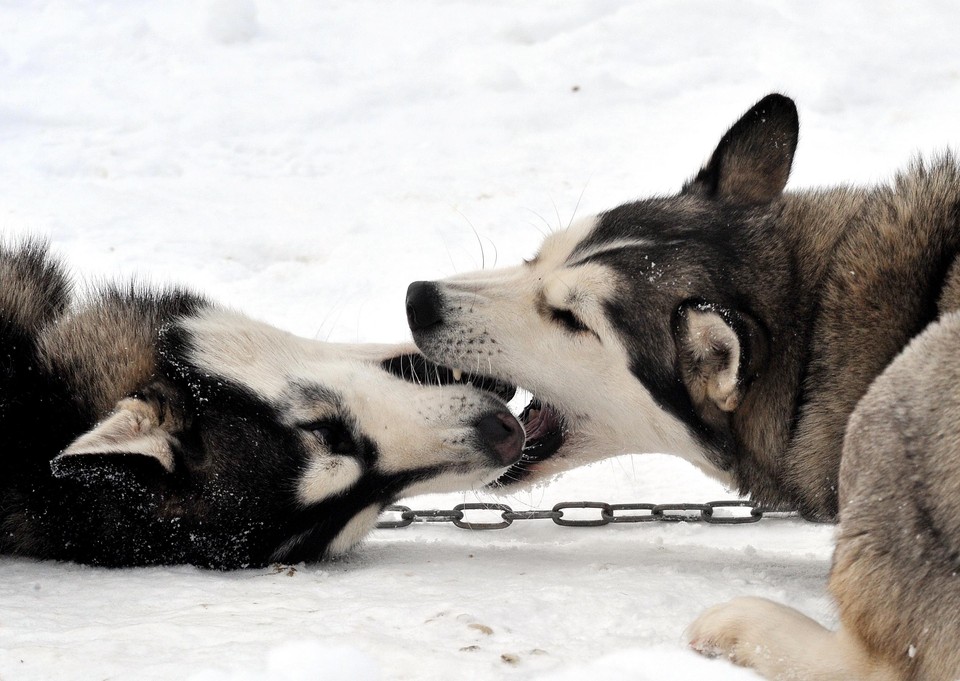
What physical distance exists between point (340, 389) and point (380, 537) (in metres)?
1.03

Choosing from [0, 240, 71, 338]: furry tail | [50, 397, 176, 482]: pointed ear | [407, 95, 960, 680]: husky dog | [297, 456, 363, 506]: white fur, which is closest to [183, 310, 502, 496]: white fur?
[297, 456, 363, 506]: white fur

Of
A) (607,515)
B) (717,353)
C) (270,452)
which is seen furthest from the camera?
(607,515)

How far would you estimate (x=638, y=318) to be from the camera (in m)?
3.30

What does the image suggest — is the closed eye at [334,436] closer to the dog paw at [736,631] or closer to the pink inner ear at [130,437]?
the pink inner ear at [130,437]

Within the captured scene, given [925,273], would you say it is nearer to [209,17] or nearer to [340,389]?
[340,389]

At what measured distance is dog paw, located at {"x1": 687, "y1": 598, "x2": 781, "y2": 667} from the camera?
8.05 ft

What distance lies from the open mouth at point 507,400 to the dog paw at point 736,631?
1.19 metres

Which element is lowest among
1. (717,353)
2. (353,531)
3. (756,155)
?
(353,531)

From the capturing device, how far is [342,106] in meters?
8.83

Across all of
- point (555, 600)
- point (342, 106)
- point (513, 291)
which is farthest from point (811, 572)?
point (342, 106)

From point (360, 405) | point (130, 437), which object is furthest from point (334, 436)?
point (130, 437)

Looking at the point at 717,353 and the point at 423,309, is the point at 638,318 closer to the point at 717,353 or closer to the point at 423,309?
the point at 717,353

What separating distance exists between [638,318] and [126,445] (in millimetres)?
1677

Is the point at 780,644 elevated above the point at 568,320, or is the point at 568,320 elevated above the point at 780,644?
the point at 568,320
